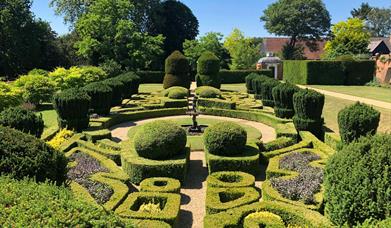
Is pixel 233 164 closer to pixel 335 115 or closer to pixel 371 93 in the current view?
pixel 335 115

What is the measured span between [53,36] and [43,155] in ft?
147

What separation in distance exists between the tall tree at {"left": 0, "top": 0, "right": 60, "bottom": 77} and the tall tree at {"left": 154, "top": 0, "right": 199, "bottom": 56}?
1745cm

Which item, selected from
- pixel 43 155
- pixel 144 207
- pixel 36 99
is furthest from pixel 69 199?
pixel 36 99

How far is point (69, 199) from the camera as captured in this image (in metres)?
4.38

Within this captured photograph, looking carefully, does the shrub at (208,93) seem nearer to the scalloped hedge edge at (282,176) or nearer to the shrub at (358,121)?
the scalloped hedge edge at (282,176)

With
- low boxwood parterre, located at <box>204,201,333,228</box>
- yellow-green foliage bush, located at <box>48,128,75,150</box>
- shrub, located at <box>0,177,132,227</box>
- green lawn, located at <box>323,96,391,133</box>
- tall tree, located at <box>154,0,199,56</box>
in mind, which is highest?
tall tree, located at <box>154,0,199,56</box>

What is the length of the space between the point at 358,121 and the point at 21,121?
1047 centimetres

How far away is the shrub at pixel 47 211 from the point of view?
3.73 metres

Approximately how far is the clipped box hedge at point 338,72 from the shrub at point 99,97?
27.0 metres

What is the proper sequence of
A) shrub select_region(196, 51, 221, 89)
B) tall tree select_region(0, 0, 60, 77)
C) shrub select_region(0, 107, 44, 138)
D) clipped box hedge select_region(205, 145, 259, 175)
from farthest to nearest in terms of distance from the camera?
tall tree select_region(0, 0, 60, 77) → shrub select_region(196, 51, 221, 89) → shrub select_region(0, 107, 44, 138) → clipped box hedge select_region(205, 145, 259, 175)

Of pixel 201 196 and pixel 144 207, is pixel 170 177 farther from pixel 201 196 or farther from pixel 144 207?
pixel 144 207

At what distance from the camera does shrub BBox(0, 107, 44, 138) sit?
38.3 ft

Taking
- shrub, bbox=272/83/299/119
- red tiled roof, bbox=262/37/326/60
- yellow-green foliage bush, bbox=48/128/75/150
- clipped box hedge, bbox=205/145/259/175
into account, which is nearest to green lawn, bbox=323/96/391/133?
shrub, bbox=272/83/299/119

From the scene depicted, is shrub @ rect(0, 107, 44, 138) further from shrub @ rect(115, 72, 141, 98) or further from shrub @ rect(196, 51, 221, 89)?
shrub @ rect(196, 51, 221, 89)
